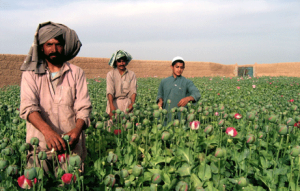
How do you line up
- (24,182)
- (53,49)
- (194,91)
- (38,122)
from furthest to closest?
(194,91) → (53,49) → (38,122) → (24,182)

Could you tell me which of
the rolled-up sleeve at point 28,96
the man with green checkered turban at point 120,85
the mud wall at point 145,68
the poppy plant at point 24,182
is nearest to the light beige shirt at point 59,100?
the rolled-up sleeve at point 28,96

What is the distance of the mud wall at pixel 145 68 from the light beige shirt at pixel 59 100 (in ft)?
73.4

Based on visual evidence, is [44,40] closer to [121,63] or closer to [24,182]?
[24,182]

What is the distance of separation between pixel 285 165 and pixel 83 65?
29.4 metres

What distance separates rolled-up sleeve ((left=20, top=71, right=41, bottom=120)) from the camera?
1.72 m

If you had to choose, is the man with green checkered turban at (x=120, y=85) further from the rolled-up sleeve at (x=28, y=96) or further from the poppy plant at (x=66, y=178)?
the poppy plant at (x=66, y=178)

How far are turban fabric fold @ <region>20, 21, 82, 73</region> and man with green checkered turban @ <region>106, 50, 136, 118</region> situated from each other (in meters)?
1.88

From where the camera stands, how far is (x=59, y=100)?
6.12 feet

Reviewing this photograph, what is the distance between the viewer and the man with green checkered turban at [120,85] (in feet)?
12.5

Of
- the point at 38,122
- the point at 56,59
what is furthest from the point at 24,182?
the point at 56,59

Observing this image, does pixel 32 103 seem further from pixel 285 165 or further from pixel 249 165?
pixel 285 165

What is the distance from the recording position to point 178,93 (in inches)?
143

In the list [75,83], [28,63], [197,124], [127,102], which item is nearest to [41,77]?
[28,63]

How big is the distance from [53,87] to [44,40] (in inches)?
14.3
